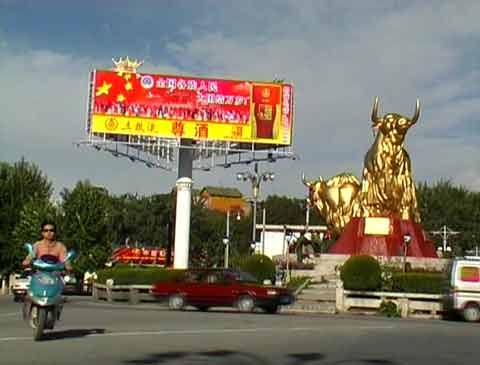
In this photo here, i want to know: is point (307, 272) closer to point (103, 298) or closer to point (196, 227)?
point (103, 298)

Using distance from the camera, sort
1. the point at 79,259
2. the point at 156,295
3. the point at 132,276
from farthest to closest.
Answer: the point at 79,259 → the point at 132,276 → the point at 156,295

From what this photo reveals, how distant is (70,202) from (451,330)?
3602 cm

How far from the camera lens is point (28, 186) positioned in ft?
194

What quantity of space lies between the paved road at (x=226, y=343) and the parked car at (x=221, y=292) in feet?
24.9

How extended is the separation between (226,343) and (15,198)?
45496mm

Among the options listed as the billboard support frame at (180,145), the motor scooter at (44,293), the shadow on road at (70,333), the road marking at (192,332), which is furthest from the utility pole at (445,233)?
the motor scooter at (44,293)

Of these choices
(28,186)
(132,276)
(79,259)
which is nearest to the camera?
(132,276)

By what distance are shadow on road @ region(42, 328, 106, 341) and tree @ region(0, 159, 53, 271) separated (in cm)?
3579

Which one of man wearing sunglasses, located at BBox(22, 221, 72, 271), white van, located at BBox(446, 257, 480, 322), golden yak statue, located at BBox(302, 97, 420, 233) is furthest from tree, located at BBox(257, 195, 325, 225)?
man wearing sunglasses, located at BBox(22, 221, 72, 271)

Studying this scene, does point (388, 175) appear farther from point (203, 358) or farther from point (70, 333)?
point (203, 358)

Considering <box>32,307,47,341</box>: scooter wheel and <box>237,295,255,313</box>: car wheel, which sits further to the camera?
<box>237,295,255,313</box>: car wheel

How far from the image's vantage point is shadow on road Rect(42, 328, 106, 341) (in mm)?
13655

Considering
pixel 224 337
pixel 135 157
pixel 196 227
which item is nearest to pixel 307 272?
pixel 135 157

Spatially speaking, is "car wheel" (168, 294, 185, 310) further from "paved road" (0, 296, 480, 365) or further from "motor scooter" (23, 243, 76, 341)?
"motor scooter" (23, 243, 76, 341)
